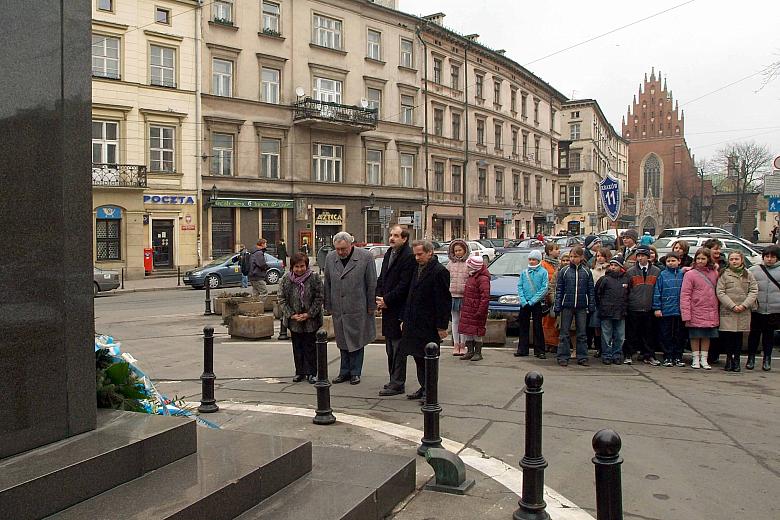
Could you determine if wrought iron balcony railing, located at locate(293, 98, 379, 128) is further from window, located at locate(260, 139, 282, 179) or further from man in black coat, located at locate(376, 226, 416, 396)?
man in black coat, located at locate(376, 226, 416, 396)

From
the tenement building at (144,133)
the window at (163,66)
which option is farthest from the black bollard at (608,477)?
the window at (163,66)

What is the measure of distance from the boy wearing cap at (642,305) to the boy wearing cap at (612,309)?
15 centimetres

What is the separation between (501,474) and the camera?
5426mm

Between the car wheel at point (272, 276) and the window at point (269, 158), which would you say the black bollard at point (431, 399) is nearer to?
the car wheel at point (272, 276)

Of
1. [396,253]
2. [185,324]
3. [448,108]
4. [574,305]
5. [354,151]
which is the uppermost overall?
[448,108]

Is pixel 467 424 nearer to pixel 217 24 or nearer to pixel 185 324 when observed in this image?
pixel 185 324

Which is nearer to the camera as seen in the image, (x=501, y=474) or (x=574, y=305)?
(x=501, y=474)

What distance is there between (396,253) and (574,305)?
3474 millimetres

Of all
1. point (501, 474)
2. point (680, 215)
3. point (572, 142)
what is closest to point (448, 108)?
point (572, 142)

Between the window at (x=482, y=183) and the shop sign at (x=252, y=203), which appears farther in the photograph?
the window at (x=482, y=183)

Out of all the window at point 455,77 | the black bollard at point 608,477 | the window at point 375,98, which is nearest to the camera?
the black bollard at point 608,477

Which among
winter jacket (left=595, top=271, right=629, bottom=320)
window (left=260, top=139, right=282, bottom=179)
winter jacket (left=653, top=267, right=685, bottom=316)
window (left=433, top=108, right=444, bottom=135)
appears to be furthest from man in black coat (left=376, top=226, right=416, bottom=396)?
window (left=433, top=108, right=444, bottom=135)

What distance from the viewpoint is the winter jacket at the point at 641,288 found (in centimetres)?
1029

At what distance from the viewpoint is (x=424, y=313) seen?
774 cm
